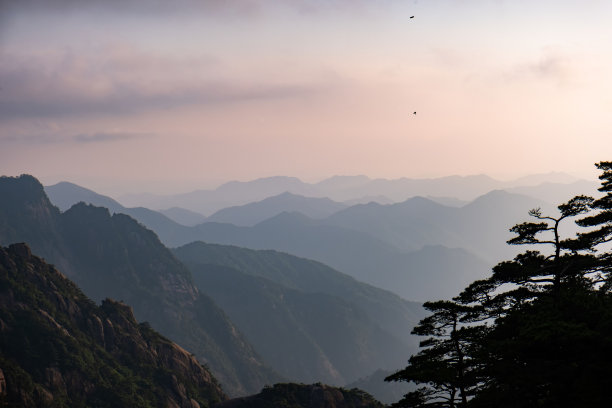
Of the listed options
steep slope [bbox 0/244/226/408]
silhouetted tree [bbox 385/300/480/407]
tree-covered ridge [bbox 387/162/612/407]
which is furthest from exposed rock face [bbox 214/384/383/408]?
silhouetted tree [bbox 385/300/480/407]

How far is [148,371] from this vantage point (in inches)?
5827

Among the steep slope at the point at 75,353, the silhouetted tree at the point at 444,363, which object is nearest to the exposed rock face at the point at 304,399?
the steep slope at the point at 75,353

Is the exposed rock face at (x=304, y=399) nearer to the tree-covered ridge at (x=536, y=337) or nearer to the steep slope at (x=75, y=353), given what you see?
the steep slope at (x=75, y=353)

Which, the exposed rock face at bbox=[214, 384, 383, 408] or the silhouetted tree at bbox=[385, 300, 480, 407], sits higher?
the silhouetted tree at bbox=[385, 300, 480, 407]

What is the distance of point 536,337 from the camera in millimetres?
30531

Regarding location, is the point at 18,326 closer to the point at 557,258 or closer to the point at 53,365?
the point at 53,365

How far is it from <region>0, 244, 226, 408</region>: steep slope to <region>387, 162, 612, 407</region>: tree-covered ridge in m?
99.6

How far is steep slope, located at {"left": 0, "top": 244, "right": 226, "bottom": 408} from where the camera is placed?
126 meters

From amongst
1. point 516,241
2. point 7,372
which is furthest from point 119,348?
point 516,241

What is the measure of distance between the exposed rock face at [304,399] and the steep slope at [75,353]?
127 ft

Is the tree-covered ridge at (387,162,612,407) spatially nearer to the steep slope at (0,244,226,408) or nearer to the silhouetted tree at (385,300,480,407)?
the silhouetted tree at (385,300,480,407)

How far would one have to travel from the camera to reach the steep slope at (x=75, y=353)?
→ 125562 mm

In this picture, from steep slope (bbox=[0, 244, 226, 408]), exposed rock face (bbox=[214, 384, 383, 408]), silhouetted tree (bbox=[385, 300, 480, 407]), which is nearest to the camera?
silhouetted tree (bbox=[385, 300, 480, 407])

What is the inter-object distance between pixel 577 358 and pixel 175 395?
131m
